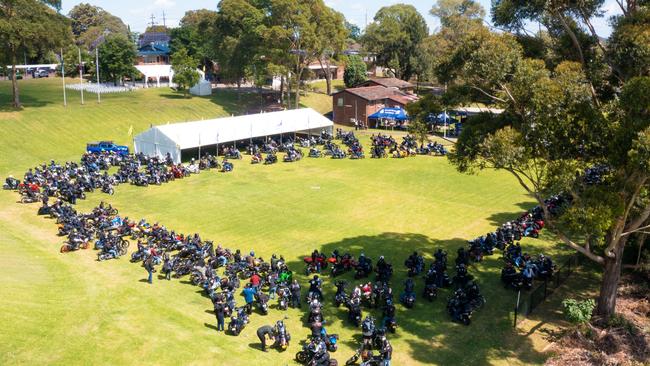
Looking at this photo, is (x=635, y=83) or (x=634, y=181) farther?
(x=634, y=181)

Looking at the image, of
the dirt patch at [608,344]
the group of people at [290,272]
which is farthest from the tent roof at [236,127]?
the dirt patch at [608,344]

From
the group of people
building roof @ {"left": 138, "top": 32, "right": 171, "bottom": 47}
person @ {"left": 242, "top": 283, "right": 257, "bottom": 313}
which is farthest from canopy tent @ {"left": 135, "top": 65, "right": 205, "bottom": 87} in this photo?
person @ {"left": 242, "top": 283, "right": 257, "bottom": 313}

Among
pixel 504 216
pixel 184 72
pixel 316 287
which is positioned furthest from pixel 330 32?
pixel 316 287

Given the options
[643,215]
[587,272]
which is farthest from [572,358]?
[587,272]

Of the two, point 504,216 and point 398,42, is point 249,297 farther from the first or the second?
point 398,42

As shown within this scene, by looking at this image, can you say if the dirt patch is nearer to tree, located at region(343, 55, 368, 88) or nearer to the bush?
the bush

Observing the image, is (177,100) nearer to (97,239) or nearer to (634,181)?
(97,239)
